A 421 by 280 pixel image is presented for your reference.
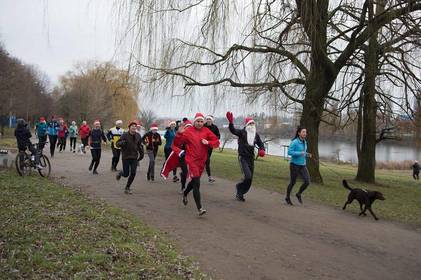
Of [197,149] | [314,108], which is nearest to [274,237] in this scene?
[197,149]

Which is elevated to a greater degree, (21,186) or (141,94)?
(141,94)

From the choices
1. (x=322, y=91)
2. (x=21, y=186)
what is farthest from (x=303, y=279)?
(x=322, y=91)

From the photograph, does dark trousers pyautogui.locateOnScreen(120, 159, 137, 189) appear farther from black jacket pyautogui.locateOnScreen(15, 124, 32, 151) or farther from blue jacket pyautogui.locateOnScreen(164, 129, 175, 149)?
black jacket pyautogui.locateOnScreen(15, 124, 32, 151)

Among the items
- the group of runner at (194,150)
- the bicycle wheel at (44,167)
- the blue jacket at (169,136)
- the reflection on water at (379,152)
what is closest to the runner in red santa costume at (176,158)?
the group of runner at (194,150)

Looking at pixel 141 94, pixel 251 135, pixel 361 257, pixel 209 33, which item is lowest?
pixel 361 257

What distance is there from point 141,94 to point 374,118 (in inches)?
432

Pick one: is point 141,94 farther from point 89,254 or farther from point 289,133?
point 89,254

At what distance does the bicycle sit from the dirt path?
2.19 m

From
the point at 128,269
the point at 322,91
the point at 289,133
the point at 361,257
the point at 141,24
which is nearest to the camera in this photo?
the point at 128,269

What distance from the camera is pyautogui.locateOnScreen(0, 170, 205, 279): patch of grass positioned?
5.18 m

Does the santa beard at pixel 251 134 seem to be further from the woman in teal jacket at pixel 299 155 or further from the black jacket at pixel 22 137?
the black jacket at pixel 22 137

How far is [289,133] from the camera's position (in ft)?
66.9

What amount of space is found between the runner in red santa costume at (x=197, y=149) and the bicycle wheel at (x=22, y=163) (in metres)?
6.38

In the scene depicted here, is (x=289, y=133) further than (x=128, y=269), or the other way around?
(x=289, y=133)
